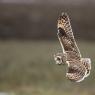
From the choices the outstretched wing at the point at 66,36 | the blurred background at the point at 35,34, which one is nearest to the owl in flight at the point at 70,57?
the outstretched wing at the point at 66,36

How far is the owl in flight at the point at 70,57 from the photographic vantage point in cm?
78

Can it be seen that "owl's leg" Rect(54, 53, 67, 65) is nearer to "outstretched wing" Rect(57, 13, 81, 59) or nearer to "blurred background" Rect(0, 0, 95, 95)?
"outstretched wing" Rect(57, 13, 81, 59)

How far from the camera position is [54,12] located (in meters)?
4.05

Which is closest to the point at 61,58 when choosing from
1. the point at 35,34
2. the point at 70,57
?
the point at 70,57

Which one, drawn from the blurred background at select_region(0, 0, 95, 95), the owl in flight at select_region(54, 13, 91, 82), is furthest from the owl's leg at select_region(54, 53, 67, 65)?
the blurred background at select_region(0, 0, 95, 95)

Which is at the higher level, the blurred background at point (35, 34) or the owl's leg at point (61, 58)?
the blurred background at point (35, 34)

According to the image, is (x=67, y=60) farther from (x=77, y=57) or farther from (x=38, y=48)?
(x=38, y=48)

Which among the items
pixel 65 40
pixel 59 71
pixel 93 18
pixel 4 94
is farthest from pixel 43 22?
pixel 65 40

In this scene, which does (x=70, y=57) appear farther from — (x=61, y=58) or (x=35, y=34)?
(x=35, y=34)

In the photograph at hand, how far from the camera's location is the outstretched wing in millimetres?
780

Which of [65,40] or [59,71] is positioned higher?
[59,71]

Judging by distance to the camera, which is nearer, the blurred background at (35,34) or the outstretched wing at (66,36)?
the outstretched wing at (66,36)

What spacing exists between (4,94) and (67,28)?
138cm

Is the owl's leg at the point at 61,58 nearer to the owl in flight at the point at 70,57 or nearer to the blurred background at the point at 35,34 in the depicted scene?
the owl in flight at the point at 70,57
